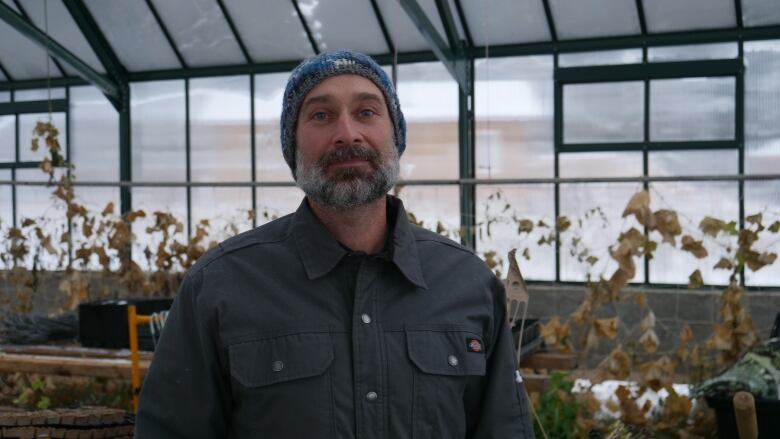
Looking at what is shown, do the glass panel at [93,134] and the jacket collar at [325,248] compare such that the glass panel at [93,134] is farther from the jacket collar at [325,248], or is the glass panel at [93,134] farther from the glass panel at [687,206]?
the jacket collar at [325,248]

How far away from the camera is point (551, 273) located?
28.0ft

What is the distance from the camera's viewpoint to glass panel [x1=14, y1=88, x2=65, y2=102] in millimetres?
10656

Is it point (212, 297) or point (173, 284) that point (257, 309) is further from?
point (173, 284)

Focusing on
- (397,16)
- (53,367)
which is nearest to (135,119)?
(397,16)

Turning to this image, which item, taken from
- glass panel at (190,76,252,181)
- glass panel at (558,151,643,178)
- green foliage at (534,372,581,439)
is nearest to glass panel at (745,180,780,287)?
glass panel at (558,151,643,178)

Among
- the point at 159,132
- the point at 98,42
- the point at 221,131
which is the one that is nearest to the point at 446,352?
the point at 221,131

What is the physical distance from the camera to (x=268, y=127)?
386 inches

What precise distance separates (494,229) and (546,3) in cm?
230

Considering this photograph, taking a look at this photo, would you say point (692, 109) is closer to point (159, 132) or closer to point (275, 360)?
point (159, 132)

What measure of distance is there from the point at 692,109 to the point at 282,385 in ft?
24.6

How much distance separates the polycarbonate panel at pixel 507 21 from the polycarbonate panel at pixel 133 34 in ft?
12.2

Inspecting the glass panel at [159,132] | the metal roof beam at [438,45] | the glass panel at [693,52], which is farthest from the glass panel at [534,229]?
the glass panel at [159,132]

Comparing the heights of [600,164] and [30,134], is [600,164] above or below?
below

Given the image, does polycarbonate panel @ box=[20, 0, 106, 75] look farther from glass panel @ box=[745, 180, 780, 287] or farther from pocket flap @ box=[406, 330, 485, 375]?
pocket flap @ box=[406, 330, 485, 375]
